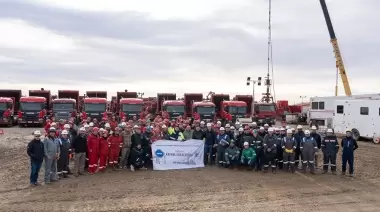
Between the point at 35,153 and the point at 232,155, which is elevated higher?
the point at 35,153

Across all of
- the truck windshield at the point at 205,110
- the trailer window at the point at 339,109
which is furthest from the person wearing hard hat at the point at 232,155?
the truck windshield at the point at 205,110

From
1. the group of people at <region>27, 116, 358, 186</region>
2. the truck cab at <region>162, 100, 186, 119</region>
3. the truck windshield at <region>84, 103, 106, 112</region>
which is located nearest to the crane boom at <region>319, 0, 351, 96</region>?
the truck cab at <region>162, 100, 186, 119</region>

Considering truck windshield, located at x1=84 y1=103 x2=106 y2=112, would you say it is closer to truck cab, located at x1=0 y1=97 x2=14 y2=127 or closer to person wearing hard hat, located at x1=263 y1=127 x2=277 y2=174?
truck cab, located at x1=0 y1=97 x2=14 y2=127

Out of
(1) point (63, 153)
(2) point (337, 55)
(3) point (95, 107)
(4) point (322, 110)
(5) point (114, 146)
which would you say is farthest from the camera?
(2) point (337, 55)

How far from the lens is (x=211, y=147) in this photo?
63.2 ft

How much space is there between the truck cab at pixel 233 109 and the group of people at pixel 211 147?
19.0 meters

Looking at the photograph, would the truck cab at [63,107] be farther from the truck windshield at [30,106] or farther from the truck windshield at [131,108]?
the truck windshield at [131,108]

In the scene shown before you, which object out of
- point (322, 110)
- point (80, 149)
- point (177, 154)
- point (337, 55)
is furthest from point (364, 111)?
point (80, 149)

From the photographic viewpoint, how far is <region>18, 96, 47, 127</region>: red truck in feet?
133

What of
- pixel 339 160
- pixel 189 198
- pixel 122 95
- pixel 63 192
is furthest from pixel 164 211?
pixel 122 95

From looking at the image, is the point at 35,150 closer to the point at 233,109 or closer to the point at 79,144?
the point at 79,144

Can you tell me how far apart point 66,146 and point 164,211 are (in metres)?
5.87

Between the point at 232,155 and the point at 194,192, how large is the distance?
4.90 meters

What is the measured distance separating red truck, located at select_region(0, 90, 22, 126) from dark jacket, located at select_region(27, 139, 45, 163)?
2836cm
